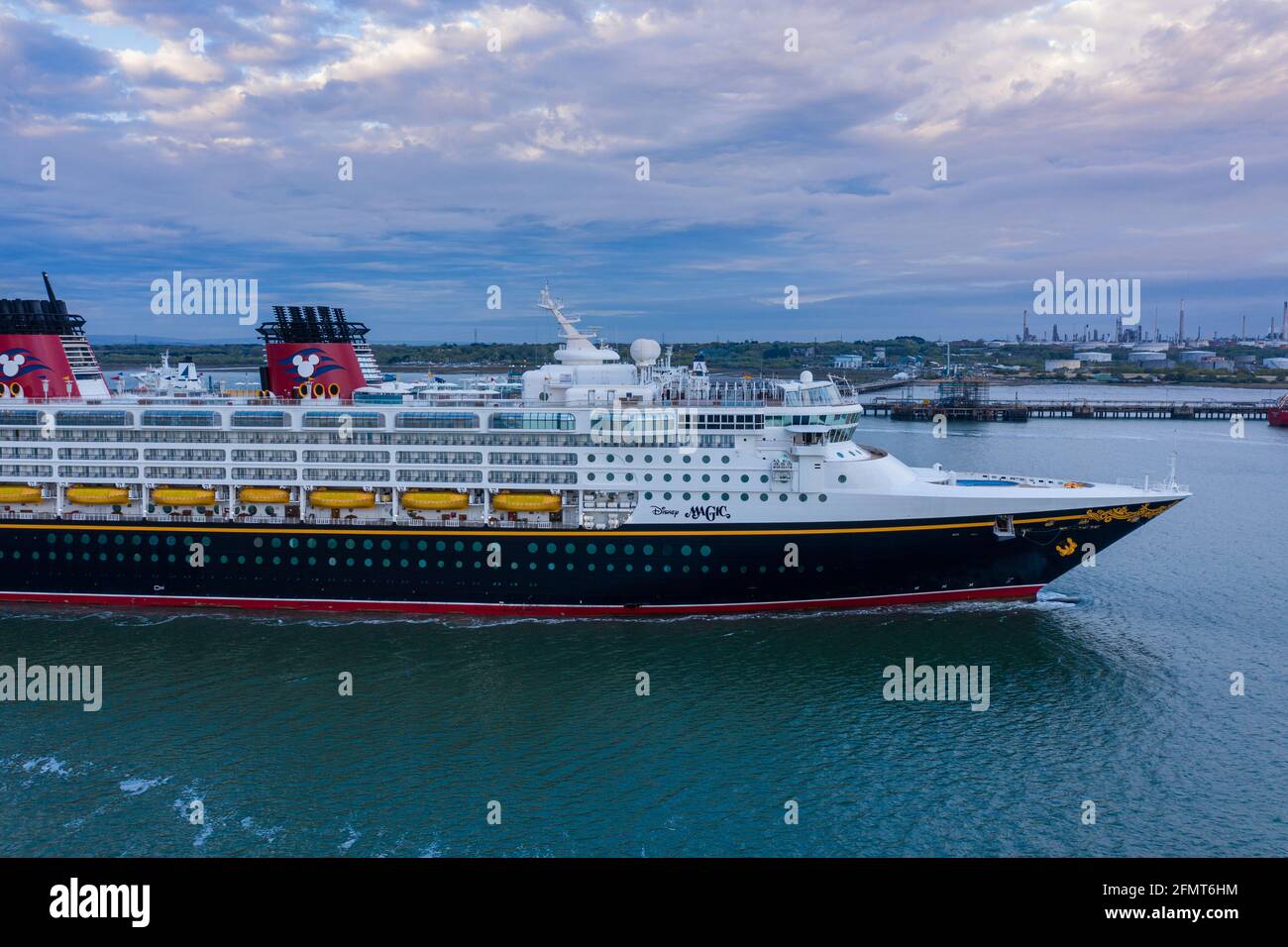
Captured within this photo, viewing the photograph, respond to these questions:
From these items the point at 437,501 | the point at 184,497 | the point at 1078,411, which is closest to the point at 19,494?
the point at 184,497

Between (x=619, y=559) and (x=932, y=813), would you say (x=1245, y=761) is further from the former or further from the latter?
(x=619, y=559)

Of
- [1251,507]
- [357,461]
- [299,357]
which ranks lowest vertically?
[1251,507]

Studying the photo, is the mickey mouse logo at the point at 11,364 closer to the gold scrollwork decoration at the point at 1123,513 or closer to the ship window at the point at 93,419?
the ship window at the point at 93,419

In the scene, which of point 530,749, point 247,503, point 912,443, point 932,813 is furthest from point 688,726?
point 912,443

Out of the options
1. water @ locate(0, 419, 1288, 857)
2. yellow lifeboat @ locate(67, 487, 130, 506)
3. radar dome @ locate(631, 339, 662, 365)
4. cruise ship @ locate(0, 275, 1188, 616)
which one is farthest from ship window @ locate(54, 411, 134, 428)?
radar dome @ locate(631, 339, 662, 365)

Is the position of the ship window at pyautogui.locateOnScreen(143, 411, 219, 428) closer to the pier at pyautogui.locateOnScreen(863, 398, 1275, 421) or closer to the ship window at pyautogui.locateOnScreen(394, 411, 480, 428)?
the ship window at pyautogui.locateOnScreen(394, 411, 480, 428)

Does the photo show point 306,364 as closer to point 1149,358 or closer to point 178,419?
point 178,419

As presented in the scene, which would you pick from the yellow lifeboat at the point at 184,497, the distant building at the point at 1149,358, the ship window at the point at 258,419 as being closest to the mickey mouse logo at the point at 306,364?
the ship window at the point at 258,419
